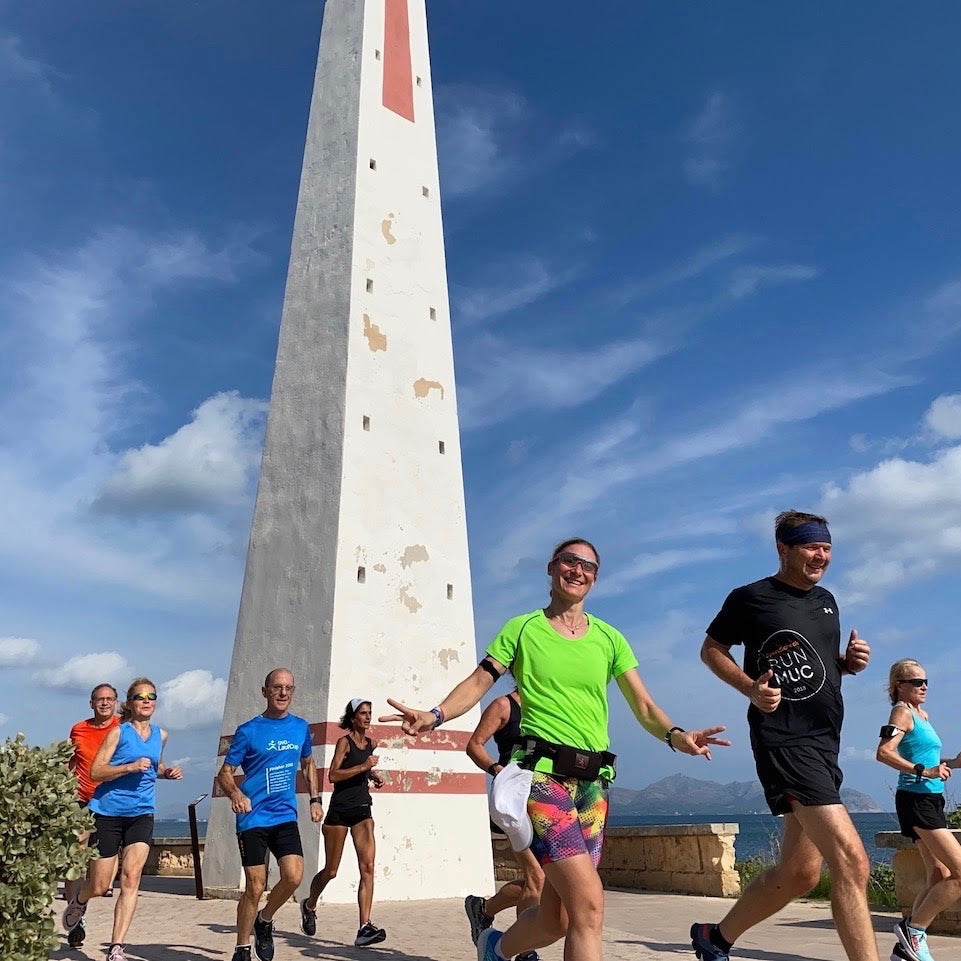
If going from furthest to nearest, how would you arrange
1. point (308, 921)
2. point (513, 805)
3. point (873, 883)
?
1. point (873, 883)
2. point (308, 921)
3. point (513, 805)

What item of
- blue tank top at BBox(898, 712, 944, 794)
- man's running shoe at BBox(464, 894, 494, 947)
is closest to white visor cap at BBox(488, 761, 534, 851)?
Answer: man's running shoe at BBox(464, 894, 494, 947)

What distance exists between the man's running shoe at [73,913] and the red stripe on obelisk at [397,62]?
12.7m

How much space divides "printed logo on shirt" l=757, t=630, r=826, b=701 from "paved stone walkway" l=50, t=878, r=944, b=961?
9.73 ft

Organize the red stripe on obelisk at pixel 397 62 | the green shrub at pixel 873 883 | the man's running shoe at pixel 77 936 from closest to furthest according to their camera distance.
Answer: the man's running shoe at pixel 77 936, the green shrub at pixel 873 883, the red stripe on obelisk at pixel 397 62

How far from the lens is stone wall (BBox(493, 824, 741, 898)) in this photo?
37.3ft

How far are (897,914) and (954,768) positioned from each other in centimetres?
280

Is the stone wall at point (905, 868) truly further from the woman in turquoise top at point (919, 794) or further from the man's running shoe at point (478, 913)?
the man's running shoe at point (478, 913)

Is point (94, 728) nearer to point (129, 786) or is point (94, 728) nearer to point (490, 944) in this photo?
point (129, 786)

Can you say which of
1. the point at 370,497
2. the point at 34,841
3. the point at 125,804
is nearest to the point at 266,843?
the point at 125,804

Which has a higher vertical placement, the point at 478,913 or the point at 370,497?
the point at 370,497

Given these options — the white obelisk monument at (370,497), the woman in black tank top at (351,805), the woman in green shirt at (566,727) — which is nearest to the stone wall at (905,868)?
the woman in black tank top at (351,805)

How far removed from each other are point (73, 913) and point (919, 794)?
5898mm

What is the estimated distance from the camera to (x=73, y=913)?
300 inches

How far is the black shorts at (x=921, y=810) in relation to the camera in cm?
679
